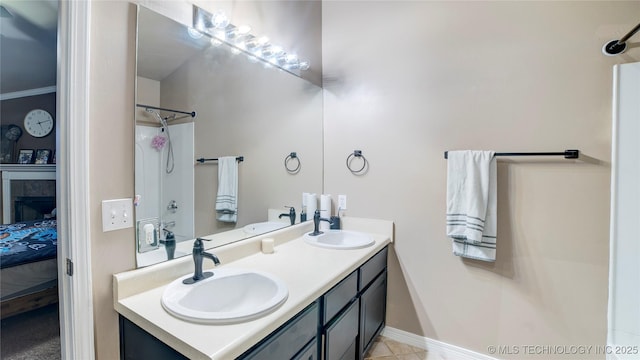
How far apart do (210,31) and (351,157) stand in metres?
1.34

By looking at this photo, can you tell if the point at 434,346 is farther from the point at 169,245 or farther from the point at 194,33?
the point at 194,33

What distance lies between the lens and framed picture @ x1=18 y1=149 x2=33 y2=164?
397cm

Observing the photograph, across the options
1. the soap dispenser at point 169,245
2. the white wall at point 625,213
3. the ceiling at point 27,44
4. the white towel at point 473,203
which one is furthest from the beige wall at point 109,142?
the white wall at point 625,213

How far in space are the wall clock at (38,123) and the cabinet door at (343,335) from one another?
16.8 feet

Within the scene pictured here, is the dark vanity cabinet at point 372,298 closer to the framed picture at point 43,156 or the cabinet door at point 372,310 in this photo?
the cabinet door at point 372,310

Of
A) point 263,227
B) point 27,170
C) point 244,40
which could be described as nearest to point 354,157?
point 263,227

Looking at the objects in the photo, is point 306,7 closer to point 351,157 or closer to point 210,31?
point 210,31

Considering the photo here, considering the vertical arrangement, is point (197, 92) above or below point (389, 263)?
above

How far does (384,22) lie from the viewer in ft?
7.18

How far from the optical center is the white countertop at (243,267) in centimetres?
86

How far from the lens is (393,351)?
6.76ft

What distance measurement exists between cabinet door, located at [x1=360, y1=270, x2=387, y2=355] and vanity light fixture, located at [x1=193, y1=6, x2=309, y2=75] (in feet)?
5.61

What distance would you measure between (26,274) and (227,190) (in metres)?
2.03

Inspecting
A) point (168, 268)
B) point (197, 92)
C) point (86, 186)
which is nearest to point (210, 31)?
point (197, 92)
